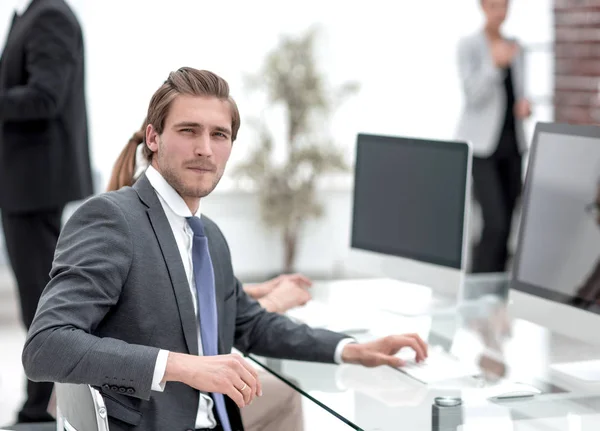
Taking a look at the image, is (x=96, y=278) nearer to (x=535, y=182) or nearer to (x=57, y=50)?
(x=535, y=182)

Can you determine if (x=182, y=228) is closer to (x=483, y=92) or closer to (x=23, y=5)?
(x=23, y=5)

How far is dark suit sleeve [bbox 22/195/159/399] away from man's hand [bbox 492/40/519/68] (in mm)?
3461

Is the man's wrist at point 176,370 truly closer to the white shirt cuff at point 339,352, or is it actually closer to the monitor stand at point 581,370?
the white shirt cuff at point 339,352

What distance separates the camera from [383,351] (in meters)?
2.19

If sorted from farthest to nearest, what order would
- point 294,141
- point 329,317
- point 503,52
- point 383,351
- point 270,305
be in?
point 294,141 < point 503,52 < point 329,317 < point 270,305 < point 383,351

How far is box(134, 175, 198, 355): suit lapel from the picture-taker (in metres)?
1.77

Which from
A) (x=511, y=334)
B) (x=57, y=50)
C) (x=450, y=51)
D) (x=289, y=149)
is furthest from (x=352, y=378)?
(x=450, y=51)

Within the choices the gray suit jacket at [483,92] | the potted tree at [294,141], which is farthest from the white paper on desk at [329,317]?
the potted tree at [294,141]

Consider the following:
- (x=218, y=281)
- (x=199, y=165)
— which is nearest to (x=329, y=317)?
(x=218, y=281)

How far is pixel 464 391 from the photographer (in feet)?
6.61

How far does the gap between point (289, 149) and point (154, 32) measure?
1140 millimetres

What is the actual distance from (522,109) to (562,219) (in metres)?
2.65

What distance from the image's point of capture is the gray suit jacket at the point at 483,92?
4.79m

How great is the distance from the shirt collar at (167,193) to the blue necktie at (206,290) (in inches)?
1.6
